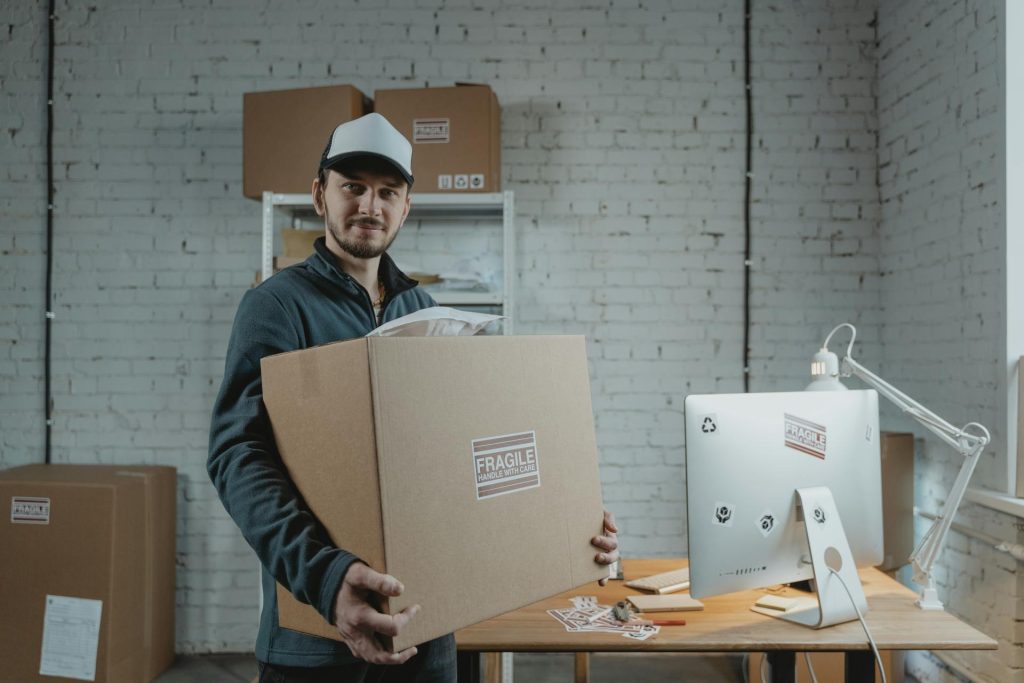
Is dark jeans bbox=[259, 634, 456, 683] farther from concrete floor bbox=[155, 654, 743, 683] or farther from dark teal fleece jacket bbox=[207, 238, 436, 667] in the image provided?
concrete floor bbox=[155, 654, 743, 683]

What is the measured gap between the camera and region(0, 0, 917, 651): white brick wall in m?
2.89

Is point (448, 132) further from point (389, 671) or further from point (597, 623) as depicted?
point (389, 671)

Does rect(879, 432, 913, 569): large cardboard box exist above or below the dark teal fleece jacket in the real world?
below

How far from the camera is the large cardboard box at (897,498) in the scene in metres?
2.44

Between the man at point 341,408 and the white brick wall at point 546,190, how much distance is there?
1.59 m

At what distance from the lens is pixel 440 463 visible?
91 centimetres

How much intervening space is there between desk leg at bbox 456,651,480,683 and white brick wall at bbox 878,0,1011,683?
5.26 ft

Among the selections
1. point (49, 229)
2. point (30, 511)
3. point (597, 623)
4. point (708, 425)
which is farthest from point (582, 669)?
point (49, 229)

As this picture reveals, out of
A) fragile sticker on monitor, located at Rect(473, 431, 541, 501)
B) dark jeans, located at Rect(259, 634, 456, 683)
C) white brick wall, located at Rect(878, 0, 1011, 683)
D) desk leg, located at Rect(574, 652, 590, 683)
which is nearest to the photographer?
fragile sticker on monitor, located at Rect(473, 431, 541, 501)

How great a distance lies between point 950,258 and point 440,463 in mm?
2233

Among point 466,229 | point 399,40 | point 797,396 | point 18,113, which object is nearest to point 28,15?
point 18,113

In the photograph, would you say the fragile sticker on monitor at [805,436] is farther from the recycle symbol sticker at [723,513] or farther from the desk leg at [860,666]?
the desk leg at [860,666]

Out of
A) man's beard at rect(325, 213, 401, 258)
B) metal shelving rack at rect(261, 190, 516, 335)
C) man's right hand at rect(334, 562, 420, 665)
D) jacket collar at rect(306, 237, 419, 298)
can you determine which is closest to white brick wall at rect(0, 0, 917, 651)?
metal shelving rack at rect(261, 190, 516, 335)

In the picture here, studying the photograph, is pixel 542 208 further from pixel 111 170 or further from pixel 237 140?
pixel 111 170
